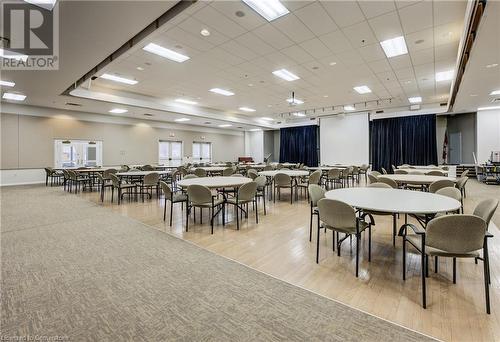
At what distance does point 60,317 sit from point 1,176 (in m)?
12.1

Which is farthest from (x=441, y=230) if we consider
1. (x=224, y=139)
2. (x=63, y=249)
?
(x=224, y=139)

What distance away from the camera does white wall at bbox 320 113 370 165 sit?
13398mm

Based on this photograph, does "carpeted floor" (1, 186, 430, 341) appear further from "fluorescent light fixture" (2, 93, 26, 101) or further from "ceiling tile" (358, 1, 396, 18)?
"fluorescent light fixture" (2, 93, 26, 101)

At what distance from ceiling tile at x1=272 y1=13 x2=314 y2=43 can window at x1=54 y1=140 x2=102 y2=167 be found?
449 inches

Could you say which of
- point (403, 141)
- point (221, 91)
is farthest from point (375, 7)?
point (403, 141)

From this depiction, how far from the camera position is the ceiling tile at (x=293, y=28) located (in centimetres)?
440

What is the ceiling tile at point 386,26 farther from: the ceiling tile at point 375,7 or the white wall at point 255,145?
the white wall at point 255,145

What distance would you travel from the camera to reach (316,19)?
14.5 ft

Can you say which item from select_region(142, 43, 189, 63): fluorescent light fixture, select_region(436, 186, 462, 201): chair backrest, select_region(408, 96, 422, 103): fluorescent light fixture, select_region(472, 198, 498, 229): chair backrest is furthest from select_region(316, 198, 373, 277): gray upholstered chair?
select_region(408, 96, 422, 103): fluorescent light fixture

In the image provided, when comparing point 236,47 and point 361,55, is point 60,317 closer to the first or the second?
point 236,47

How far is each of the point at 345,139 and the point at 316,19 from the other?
1063 centimetres

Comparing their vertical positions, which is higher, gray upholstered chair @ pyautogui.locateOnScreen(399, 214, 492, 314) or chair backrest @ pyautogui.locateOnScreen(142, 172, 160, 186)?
chair backrest @ pyautogui.locateOnScreen(142, 172, 160, 186)

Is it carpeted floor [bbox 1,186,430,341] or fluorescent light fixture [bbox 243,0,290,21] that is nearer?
carpeted floor [bbox 1,186,430,341]

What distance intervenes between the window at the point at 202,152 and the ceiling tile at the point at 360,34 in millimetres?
13166
